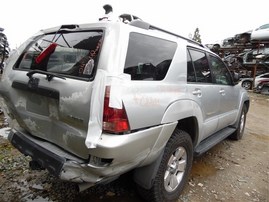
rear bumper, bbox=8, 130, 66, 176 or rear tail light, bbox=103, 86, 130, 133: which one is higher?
rear tail light, bbox=103, 86, 130, 133

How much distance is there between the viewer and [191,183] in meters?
3.12

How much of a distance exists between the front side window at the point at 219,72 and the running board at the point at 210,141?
86cm

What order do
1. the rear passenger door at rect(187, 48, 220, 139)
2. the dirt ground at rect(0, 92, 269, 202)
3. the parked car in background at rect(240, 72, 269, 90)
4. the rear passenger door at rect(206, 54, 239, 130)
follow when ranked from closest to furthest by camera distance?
the dirt ground at rect(0, 92, 269, 202), the rear passenger door at rect(187, 48, 220, 139), the rear passenger door at rect(206, 54, 239, 130), the parked car in background at rect(240, 72, 269, 90)

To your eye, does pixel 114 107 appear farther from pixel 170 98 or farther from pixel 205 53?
pixel 205 53

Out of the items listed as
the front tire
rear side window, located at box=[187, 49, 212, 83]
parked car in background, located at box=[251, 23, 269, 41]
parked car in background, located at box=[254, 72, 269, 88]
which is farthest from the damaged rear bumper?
parked car in background, located at box=[251, 23, 269, 41]

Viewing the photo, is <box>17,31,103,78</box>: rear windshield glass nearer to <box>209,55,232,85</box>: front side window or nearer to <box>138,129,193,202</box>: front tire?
<box>138,129,193,202</box>: front tire

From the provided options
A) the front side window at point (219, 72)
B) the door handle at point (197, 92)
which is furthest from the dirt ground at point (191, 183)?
the front side window at point (219, 72)

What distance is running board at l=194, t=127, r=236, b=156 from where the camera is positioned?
3068 millimetres

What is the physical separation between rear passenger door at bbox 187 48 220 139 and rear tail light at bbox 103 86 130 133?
1.12 meters

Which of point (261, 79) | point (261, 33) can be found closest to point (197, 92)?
point (261, 79)

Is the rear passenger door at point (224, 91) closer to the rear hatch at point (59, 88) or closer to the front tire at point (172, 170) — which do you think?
the front tire at point (172, 170)

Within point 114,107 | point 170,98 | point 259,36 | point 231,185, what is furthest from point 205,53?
point 259,36

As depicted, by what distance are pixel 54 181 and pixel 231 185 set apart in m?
2.31

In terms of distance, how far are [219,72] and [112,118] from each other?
267cm
